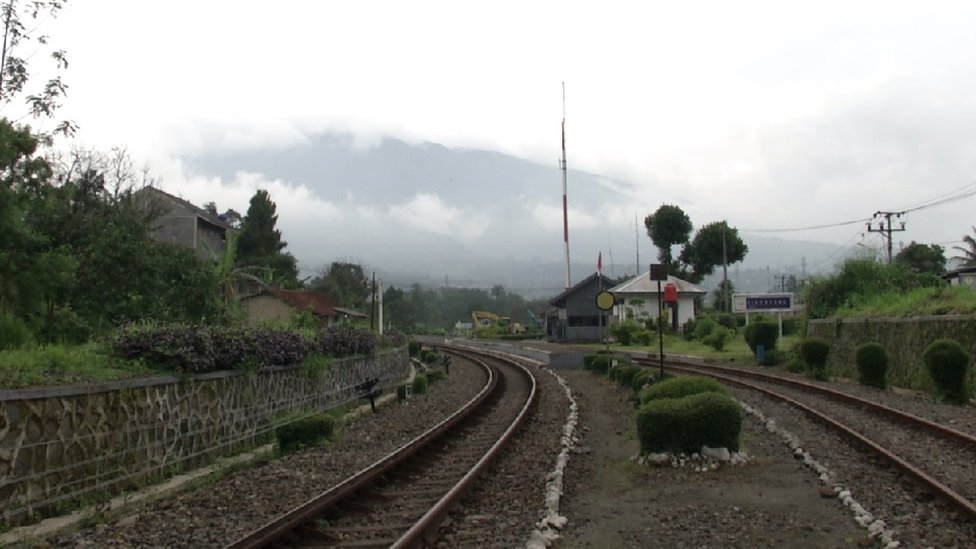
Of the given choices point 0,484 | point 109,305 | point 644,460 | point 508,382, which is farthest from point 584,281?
point 0,484

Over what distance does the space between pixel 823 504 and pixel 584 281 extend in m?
60.9

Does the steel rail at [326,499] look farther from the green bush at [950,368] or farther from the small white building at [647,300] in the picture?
the small white building at [647,300]

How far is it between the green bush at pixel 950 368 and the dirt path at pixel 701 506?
8158 millimetres

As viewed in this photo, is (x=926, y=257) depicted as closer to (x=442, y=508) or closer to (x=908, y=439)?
(x=908, y=439)

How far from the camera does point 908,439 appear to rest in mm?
12922

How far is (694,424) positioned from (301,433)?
616cm

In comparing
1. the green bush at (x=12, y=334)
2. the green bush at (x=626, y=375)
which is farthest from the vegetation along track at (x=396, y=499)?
the green bush at (x=626, y=375)

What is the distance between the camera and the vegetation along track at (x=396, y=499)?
722 centimetres

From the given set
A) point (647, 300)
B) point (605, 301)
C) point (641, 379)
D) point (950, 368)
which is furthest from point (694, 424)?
point (647, 300)

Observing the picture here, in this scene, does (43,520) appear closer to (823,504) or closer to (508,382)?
(823,504)

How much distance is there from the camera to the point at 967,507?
764 centimetres

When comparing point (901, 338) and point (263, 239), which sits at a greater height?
point (263, 239)

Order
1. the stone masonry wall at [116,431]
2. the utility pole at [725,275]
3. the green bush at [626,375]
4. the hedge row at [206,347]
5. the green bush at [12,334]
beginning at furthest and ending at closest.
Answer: the utility pole at [725,275]
the green bush at [626,375]
the green bush at [12,334]
the hedge row at [206,347]
the stone masonry wall at [116,431]

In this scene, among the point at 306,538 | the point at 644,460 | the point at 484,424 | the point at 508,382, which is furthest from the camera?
the point at 508,382
